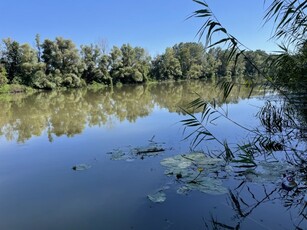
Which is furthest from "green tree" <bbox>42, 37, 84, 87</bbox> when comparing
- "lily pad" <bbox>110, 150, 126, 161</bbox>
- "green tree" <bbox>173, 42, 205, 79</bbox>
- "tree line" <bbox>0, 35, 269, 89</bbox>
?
"lily pad" <bbox>110, 150, 126, 161</bbox>

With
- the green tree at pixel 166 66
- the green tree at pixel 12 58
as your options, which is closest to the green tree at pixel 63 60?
the green tree at pixel 12 58

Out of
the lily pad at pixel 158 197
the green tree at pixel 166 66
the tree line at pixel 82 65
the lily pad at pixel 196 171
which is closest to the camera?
the lily pad at pixel 158 197

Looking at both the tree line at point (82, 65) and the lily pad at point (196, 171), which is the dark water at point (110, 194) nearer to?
the lily pad at point (196, 171)

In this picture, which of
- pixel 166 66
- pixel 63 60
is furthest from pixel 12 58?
pixel 166 66

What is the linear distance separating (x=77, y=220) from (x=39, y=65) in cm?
2965

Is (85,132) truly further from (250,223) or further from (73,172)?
(250,223)

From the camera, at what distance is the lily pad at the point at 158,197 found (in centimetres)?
325

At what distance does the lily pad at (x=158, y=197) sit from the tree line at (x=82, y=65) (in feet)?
67.1

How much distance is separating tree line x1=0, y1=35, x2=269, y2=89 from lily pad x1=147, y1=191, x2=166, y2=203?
67.1ft

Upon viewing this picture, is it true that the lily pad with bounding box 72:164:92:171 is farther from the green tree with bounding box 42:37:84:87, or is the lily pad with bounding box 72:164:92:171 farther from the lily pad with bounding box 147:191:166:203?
the green tree with bounding box 42:37:84:87

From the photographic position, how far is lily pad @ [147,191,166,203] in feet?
10.7

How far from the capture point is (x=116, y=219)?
9.57 feet

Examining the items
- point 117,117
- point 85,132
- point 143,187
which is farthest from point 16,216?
point 117,117

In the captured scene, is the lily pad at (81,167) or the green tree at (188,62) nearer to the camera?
the lily pad at (81,167)
